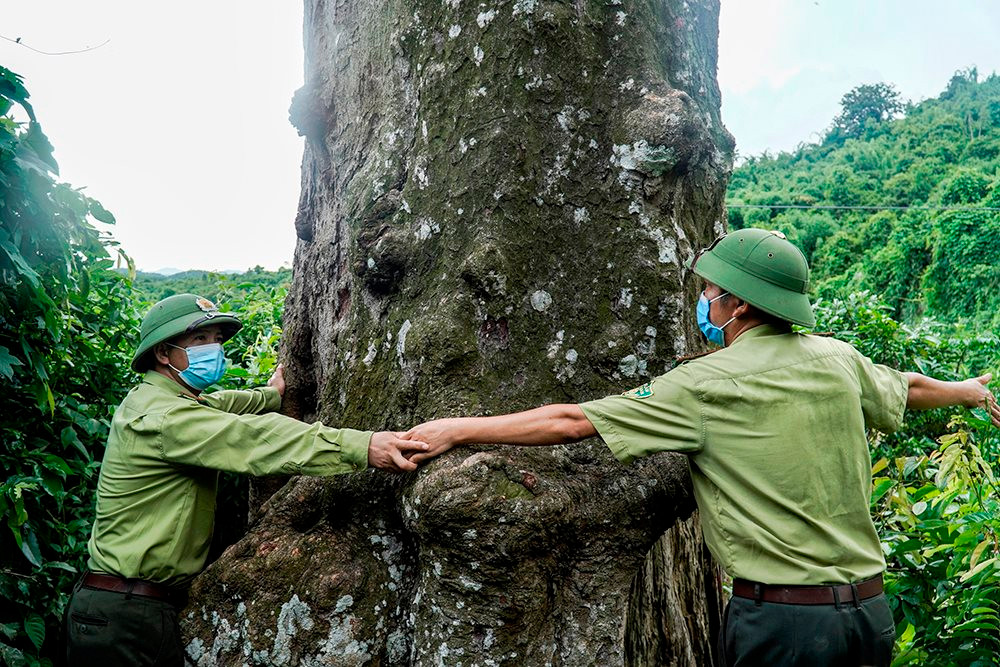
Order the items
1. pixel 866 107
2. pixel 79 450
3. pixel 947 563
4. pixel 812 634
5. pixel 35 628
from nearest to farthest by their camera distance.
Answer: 1. pixel 812 634
2. pixel 35 628
3. pixel 947 563
4. pixel 79 450
5. pixel 866 107

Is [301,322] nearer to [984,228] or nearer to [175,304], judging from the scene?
[175,304]

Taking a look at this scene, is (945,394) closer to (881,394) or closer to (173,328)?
(881,394)

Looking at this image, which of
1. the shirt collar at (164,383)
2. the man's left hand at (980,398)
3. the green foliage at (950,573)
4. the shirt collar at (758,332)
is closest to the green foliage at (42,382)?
the shirt collar at (164,383)

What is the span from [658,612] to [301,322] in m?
2.15

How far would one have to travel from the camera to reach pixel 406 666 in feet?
9.40

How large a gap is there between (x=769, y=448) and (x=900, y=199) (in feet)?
94.4

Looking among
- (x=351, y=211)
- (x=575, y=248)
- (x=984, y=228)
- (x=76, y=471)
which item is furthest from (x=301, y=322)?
(x=984, y=228)

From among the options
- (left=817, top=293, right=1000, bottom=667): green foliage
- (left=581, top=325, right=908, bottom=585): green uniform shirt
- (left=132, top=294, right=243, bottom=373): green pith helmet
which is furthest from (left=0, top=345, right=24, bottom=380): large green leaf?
(left=817, top=293, right=1000, bottom=667): green foliage

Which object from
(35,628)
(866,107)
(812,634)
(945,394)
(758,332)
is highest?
(866,107)

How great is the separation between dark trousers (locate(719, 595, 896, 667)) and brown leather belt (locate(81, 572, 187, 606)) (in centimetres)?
201

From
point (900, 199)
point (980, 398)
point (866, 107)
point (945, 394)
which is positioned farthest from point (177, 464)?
point (866, 107)

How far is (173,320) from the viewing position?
319cm

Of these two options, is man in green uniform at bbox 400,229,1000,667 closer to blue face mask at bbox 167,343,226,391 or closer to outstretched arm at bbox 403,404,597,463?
outstretched arm at bbox 403,404,597,463

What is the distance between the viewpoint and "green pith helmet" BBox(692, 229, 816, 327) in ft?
8.39
